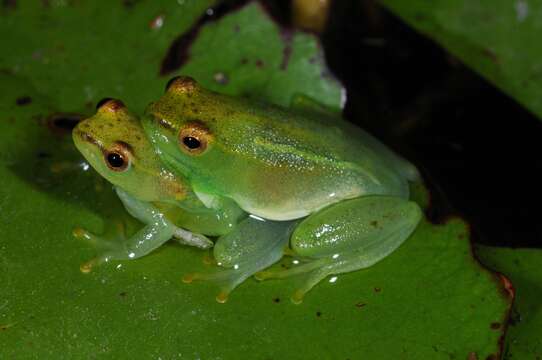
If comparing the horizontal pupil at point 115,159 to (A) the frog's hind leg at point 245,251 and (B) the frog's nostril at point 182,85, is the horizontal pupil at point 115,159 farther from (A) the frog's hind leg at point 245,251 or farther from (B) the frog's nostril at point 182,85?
(A) the frog's hind leg at point 245,251

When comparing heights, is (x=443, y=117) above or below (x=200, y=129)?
below

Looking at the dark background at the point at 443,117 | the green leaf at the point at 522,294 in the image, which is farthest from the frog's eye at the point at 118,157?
the green leaf at the point at 522,294

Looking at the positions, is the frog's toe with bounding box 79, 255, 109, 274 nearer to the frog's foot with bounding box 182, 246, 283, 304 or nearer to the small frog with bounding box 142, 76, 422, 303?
the frog's foot with bounding box 182, 246, 283, 304

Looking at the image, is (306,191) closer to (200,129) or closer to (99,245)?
(200,129)

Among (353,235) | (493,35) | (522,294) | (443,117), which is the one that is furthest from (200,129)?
(443,117)

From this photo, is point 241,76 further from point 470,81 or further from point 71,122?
point 470,81
